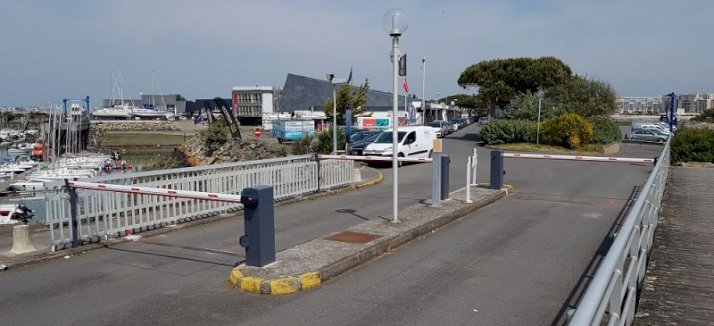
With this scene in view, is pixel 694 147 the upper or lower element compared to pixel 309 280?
upper

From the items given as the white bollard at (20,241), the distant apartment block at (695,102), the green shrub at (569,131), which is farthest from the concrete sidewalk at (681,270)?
the distant apartment block at (695,102)

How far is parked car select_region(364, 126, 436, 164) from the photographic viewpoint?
2453 cm

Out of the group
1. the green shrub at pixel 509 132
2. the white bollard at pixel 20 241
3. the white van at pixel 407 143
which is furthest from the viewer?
the green shrub at pixel 509 132

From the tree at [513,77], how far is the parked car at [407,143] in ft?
84.9

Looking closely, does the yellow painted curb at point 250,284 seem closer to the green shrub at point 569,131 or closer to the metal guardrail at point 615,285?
the metal guardrail at point 615,285

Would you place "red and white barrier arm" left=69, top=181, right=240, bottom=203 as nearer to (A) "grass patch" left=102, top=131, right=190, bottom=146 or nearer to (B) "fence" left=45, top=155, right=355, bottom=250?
(B) "fence" left=45, top=155, right=355, bottom=250

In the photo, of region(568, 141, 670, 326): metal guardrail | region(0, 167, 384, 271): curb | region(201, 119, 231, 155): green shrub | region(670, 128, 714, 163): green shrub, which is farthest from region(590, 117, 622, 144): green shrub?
region(568, 141, 670, 326): metal guardrail

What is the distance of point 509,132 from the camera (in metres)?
38.1

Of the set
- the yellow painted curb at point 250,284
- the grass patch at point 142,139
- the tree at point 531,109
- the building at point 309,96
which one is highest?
the building at point 309,96

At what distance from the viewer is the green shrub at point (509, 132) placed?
3731 centimetres

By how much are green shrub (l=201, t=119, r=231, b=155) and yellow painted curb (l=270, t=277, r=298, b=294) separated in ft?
117

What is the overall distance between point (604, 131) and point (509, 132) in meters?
6.21

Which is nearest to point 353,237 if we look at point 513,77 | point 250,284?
point 250,284

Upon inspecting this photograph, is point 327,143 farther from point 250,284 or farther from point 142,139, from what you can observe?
point 142,139
